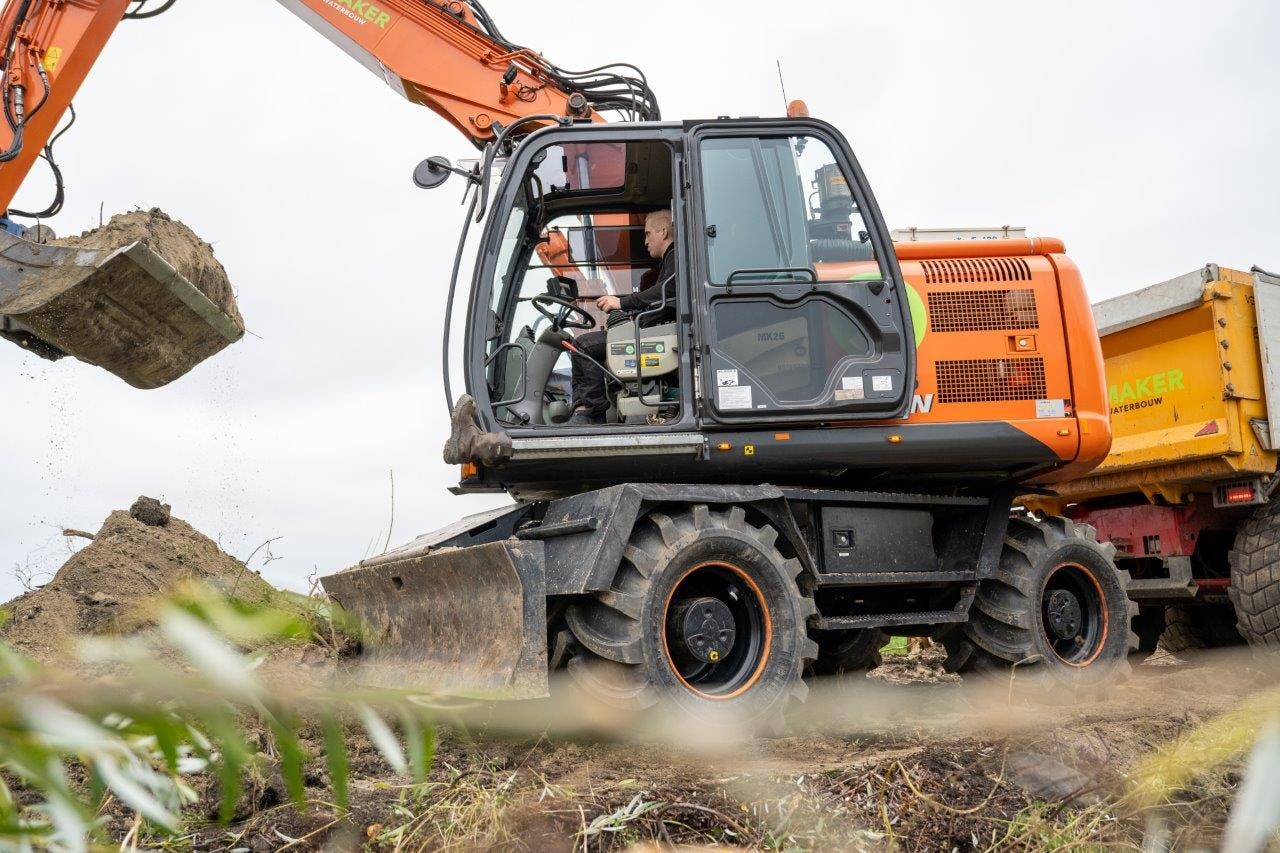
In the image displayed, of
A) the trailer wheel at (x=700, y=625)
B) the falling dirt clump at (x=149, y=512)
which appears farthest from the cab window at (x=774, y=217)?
the falling dirt clump at (x=149, y=512)

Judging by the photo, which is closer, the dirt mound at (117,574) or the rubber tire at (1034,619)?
the rubber tire at (1034,619)

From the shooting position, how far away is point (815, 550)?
5.61 meters

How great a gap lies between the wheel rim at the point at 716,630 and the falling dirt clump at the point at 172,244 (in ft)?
11.2

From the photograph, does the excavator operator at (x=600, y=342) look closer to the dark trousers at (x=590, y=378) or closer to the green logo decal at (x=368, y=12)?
the dark trousers at (x=590, y=378)

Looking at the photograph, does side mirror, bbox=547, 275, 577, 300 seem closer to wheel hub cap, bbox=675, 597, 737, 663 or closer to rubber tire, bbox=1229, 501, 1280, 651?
wheel hub cap, bbox=675, 597, 737, 663

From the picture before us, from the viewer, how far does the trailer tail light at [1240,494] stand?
7438 mm

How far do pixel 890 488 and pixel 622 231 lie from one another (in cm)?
199

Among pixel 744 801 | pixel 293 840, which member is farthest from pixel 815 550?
pixel 293 840

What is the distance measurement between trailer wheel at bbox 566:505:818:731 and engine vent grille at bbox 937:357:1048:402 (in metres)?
1.31

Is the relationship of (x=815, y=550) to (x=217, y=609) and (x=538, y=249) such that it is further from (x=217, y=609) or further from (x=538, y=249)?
(x=217, y=609)

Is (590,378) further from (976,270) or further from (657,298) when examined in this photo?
(976,270)

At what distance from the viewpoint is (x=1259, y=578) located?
287 inches

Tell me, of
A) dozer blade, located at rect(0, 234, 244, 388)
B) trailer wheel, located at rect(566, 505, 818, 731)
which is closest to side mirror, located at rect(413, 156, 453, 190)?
dozer blade, located at rect(0, 234, 244, 388)

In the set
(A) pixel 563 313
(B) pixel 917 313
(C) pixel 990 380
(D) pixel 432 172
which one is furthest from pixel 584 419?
(C) pixel 990 380
